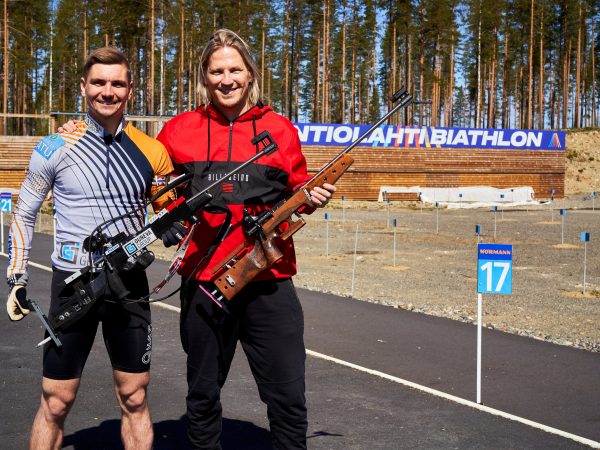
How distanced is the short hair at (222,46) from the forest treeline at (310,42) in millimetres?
55937

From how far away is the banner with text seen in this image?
4788cm

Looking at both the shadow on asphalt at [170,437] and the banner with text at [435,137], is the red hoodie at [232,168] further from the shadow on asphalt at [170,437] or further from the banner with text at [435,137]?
the banner with text at [435,137]

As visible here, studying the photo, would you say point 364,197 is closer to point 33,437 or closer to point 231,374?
point 231,374

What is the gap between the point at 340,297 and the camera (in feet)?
41.5

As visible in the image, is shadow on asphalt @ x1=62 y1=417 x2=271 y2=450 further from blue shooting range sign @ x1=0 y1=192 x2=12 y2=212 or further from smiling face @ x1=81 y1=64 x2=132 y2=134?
blue shooting range sign @ x1=0 y1=192 x2=12 y2=212

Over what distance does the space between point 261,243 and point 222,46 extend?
2.94 ft

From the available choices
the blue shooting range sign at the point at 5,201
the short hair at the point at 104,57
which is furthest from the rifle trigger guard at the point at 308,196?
the blue shooting range sign at the point at 5,201

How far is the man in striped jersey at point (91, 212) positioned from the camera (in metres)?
3.79

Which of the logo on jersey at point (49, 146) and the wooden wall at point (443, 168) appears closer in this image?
the logo on jersey at point (49, 146)

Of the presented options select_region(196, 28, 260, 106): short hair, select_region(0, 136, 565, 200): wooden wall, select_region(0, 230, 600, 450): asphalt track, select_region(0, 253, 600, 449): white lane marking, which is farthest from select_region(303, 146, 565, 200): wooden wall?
select_region(196, 28, 260, 106): short hair

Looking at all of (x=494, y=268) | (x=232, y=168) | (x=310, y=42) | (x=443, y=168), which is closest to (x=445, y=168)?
(x=443, y=168)

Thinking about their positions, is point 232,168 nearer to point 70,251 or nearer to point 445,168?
point 70,251

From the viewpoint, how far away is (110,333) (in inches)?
153

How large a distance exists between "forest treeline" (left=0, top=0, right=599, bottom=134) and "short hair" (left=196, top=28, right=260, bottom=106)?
55937 millimetres
